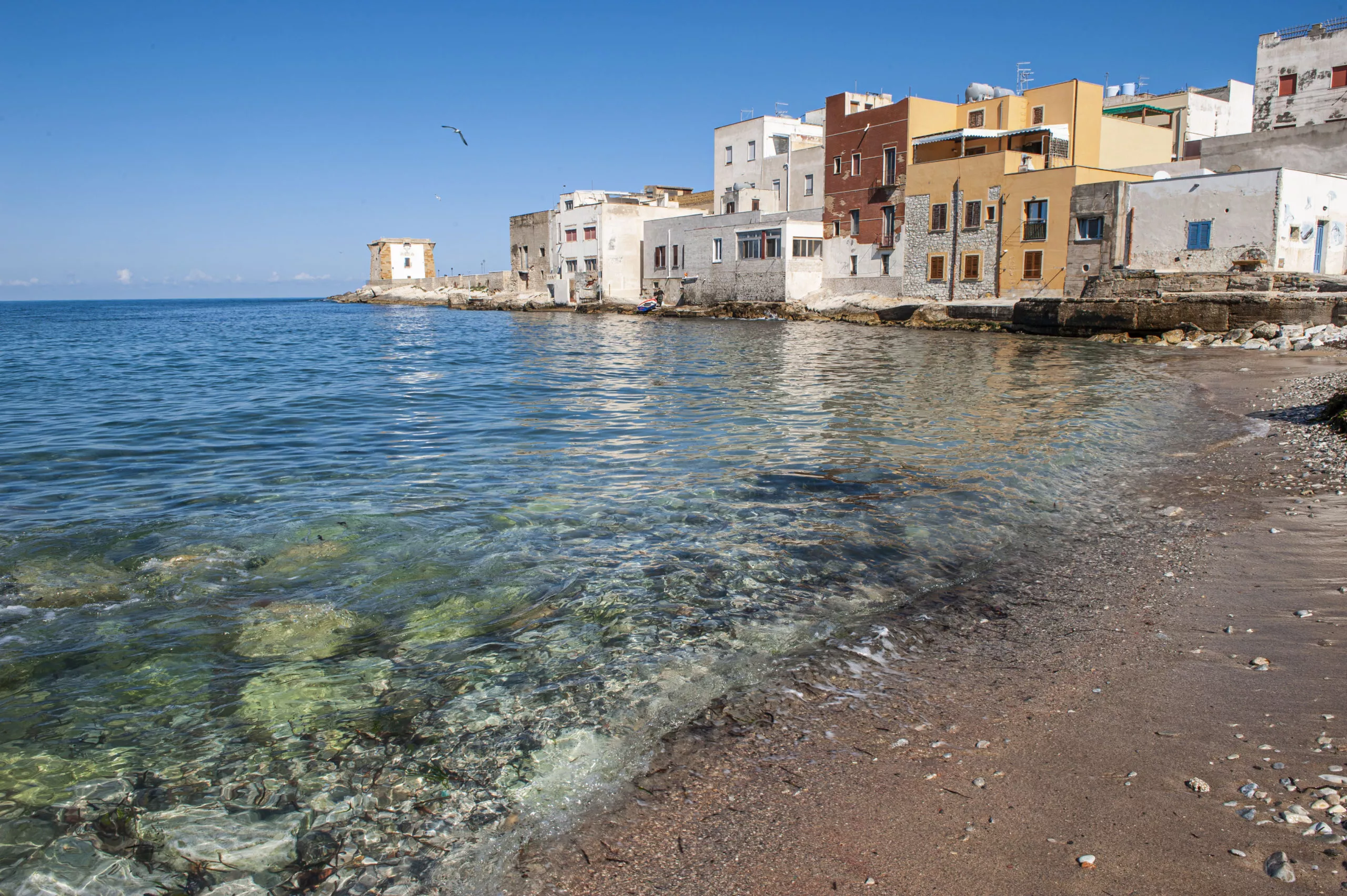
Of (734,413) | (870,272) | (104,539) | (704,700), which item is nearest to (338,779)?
(704,700)

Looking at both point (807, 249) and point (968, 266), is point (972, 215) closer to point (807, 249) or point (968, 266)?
point (968, 266)

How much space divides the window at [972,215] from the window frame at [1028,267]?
3334 mm

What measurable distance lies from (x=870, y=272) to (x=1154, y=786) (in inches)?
1921

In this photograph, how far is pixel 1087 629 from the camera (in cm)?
548

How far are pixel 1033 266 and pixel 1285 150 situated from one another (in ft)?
38.7

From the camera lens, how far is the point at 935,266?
150 feet

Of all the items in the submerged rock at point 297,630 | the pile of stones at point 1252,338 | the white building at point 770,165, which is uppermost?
the white building at point 770,165

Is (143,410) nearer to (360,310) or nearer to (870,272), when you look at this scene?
(870,272)

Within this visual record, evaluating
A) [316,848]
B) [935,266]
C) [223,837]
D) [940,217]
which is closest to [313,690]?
[223,837]

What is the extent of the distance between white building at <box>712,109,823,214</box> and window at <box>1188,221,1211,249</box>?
83.3 feet

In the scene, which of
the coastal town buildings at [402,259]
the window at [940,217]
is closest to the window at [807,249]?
the window at [940,217]

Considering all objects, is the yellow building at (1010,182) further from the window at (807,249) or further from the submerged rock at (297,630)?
→ the submerged rock at (297,630)

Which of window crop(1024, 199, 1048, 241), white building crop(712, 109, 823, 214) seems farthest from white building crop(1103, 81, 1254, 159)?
white building crop(712, 109, 823, 214)

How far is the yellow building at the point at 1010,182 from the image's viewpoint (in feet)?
130
